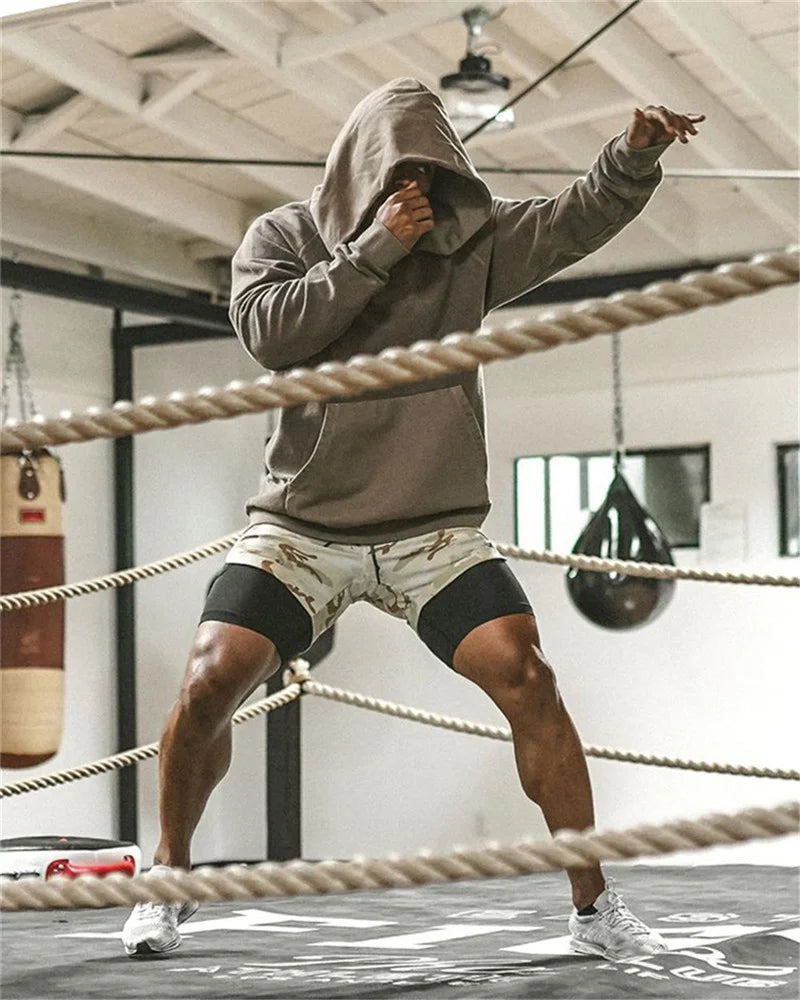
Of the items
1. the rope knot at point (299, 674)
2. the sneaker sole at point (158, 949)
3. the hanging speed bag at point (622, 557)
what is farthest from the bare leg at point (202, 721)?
the hanging speed bag at point (622, 557)

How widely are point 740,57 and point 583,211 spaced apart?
2893mm

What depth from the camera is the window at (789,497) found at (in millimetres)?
6746

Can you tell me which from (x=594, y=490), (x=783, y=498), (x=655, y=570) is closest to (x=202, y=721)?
(x=655, y=570)

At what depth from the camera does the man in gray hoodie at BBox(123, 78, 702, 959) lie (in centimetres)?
192

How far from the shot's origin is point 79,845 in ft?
13.0

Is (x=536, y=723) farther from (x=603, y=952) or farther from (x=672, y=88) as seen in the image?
(x=672, y=88)

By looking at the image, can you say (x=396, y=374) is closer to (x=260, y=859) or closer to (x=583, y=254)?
(x=583, y=254)

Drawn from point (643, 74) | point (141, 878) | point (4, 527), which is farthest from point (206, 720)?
point (4, 527)

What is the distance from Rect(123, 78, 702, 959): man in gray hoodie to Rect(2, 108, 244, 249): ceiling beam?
3584 millimetres

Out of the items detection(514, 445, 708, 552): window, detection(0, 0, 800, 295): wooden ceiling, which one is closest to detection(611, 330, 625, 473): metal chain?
detection(514, 445, 708, 552): window

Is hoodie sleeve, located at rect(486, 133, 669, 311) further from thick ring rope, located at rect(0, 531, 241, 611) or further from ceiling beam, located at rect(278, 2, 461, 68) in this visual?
ceiling beam, located at rect(278, 2, 461, 68)

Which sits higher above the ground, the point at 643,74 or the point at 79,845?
the point at 643,74

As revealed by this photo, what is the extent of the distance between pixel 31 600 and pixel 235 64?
8.70 ft

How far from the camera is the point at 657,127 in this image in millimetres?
1940
